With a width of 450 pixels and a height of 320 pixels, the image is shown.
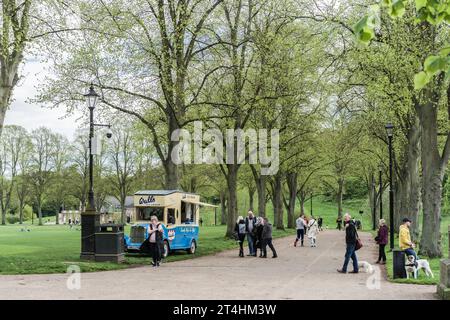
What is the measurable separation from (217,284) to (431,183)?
503 inches

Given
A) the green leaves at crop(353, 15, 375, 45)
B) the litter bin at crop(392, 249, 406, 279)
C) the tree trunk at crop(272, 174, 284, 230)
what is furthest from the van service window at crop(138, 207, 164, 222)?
the tree trunk at crop(272, 174, 284, 230)

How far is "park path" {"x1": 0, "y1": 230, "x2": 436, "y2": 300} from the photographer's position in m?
13.0

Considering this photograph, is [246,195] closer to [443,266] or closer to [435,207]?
[435,207]

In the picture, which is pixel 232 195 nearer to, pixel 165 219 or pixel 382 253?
pixel 165 219

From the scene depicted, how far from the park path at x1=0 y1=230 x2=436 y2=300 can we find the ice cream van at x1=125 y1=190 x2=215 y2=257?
12.2 feet

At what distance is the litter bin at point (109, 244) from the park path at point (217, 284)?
56.4 inches

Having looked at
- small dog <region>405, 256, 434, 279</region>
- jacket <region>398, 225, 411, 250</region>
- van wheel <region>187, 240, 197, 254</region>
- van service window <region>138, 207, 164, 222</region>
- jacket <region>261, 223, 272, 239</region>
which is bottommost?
van wheel <region>187, 240, 197, 254</region>

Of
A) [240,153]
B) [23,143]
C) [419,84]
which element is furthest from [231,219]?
[23,143]

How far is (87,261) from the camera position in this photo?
68.4ft

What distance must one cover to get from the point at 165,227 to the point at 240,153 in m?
16.0

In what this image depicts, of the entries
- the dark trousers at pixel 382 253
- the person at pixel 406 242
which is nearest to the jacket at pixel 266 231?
the dark trousers at pixel 382 253

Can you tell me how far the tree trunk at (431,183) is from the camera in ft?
78.1

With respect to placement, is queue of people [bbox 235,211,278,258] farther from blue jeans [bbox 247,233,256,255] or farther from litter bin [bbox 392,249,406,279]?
litter bin [bbox 392,249,406,279]
